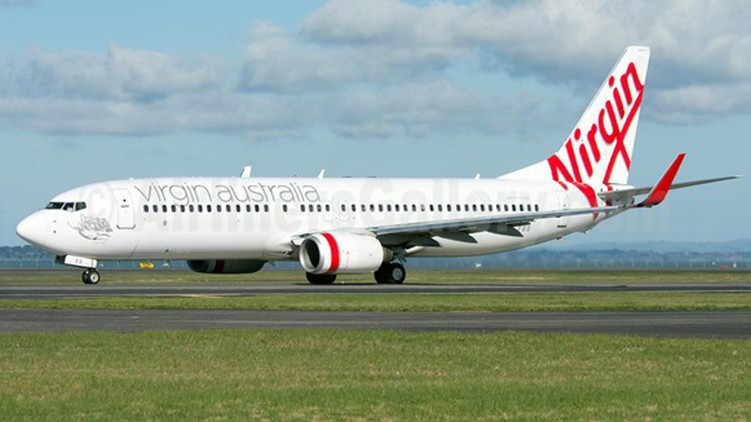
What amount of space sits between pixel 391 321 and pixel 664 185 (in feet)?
97.0

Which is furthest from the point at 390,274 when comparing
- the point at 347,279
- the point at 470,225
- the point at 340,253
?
the point at 347,279

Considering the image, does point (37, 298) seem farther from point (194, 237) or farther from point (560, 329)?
point (560, 329)

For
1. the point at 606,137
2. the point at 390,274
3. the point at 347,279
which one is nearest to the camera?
the point at 390,274

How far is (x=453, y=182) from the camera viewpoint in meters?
62.6

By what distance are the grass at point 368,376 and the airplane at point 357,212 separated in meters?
29.2

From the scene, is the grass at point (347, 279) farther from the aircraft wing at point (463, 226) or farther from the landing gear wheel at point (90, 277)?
the aircraft wing at point (463, 226)

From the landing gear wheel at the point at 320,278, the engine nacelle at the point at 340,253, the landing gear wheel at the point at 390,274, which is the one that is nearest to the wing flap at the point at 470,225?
the engine nacelle at the point at 340,253

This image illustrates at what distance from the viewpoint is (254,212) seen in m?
56.1

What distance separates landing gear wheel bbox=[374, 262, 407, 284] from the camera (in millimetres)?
58062

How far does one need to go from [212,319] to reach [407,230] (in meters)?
26.5

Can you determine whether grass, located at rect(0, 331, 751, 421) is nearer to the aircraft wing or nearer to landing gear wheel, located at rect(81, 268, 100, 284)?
landing gear wheel, located at rect(81, 268, 100, 284)

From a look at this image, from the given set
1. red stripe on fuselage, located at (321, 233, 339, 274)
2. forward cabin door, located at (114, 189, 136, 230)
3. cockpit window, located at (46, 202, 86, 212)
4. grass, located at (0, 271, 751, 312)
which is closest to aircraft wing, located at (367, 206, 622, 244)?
red stripe on fuselage, located at (321, 233, 339, 274)

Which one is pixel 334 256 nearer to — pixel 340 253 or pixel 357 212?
pixel 340 253

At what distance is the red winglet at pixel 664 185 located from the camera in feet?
185
